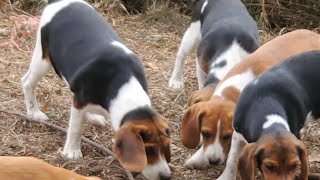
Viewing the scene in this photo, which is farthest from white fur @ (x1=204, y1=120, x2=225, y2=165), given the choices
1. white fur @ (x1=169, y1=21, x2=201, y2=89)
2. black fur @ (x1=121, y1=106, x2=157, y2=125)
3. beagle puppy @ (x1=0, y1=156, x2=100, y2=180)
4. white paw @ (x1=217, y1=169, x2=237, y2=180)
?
white fur @ (x1=169, y1=21, x2=201, y2=89)

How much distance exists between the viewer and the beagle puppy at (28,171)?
409 cm

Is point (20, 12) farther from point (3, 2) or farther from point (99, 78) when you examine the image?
point (99, 78)

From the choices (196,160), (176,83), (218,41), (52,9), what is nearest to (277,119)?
(196,160)

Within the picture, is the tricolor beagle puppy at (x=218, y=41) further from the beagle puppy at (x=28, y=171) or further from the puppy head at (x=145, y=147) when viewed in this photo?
the beagle puppy at (x=28, y=171)

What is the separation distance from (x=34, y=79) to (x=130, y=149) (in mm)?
1740

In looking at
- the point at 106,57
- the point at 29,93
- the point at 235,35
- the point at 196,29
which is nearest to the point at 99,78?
the point at 106,57

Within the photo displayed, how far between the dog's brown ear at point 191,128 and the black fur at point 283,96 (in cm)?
38

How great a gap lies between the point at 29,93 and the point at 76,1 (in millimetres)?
892

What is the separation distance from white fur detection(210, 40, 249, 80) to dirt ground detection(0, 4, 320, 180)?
58 centimetres

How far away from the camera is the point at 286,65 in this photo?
19.6 feet

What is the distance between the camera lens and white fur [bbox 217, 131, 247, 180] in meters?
5.70

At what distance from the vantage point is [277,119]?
214 inches

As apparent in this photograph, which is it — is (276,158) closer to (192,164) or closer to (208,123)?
(208,123)

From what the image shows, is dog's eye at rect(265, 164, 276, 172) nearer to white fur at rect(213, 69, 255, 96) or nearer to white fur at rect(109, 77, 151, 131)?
white fur at rect(109, 77, 151, 131)
